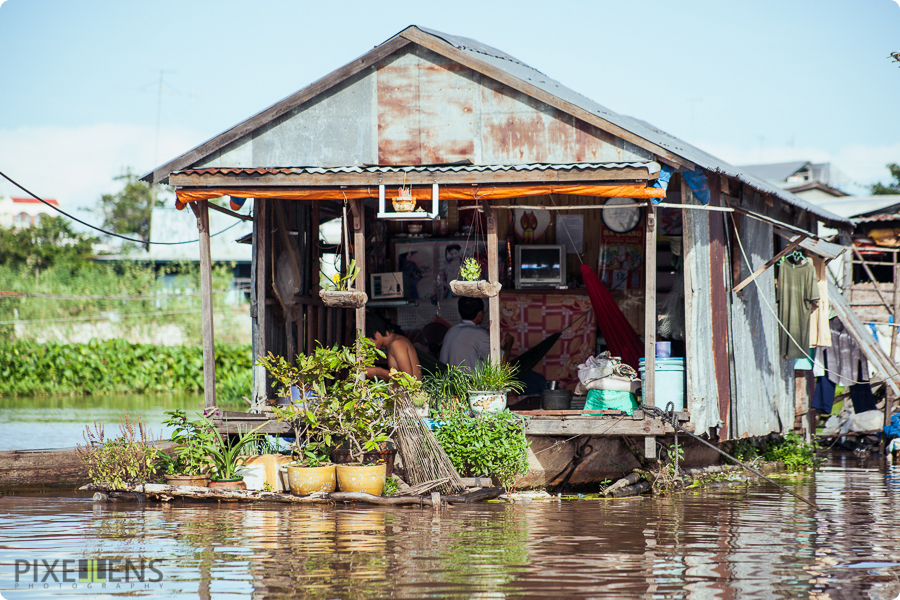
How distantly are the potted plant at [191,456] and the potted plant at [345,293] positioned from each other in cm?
171

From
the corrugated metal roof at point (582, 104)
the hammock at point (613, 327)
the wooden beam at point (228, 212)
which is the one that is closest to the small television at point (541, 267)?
the hammock at point (613, 327)

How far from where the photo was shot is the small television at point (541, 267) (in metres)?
12.0

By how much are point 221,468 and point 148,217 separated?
32.2 metres

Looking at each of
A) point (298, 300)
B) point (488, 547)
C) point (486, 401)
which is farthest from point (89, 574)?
point (298, 300)

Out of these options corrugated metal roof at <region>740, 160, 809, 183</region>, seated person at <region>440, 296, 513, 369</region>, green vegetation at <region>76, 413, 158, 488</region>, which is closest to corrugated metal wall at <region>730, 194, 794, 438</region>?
seated person at <region>440, 296, 513, 369</region>

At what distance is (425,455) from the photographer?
8.88 metres

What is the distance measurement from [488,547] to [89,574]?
2.66 m

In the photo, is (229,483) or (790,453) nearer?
(229,483)

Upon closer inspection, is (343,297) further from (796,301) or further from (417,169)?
(796,301)

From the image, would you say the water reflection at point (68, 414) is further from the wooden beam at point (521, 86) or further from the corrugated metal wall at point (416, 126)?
the wooden beam at point (521, 86)

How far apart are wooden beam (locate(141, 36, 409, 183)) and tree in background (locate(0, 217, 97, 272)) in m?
23.2

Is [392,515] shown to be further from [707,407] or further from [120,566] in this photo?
[707,407]

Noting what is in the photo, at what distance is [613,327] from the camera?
10891mm

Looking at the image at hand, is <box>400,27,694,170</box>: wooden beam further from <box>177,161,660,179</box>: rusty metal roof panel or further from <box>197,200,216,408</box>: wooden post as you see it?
<box>197,200,216,408</box>: wooden post
